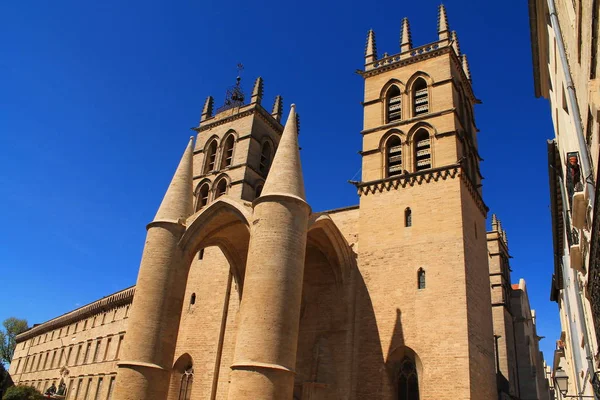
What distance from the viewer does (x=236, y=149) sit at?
Answer: 909 inches

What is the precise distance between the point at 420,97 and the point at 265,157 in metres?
7.96

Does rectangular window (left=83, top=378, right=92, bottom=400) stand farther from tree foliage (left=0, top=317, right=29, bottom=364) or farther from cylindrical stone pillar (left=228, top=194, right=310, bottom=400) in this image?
tree foliage (left=0, top=317, right=29, bottom=364)

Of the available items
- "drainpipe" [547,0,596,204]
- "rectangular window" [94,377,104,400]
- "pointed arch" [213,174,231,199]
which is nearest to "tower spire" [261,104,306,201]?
"pointed arch" [213,174,231,199]

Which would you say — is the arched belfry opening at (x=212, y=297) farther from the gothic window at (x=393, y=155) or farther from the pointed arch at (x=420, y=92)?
the pointed arch at (x=420, y=92)

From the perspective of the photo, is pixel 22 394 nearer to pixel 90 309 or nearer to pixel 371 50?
pixel 90 309

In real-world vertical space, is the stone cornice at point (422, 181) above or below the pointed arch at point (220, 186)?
below

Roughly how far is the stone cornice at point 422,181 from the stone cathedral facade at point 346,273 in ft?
0.13

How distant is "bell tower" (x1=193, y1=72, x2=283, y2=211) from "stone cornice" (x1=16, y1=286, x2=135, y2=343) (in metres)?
9.44

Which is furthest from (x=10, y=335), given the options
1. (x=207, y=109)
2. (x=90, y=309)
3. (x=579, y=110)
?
(x=579, y=110)

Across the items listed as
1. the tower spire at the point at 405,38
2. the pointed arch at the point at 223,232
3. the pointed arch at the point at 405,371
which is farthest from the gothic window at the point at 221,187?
the pointed arch at the point at 405,371

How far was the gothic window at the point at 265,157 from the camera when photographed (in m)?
23.8

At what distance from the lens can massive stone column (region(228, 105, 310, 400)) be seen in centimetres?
1247

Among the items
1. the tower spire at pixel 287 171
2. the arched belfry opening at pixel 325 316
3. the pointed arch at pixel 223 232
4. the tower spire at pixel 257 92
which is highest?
the tower spire at pixel 257 92

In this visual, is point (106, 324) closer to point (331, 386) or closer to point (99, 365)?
point (99, 365)
